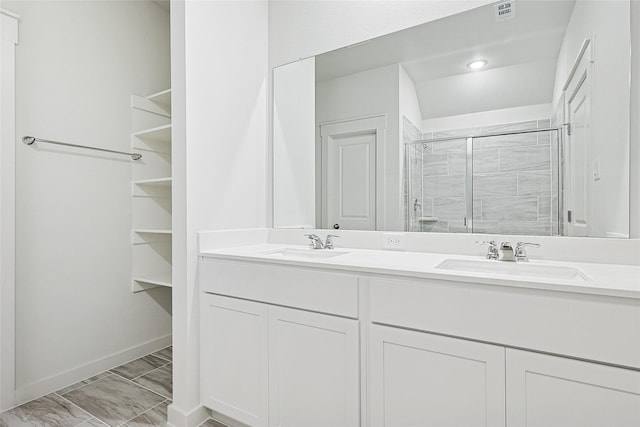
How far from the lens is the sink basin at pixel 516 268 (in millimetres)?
1265

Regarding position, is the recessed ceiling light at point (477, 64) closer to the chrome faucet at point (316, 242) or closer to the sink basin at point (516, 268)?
the sink basin at point (516, 268)

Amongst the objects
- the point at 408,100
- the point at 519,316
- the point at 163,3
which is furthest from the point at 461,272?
the point at 163,3

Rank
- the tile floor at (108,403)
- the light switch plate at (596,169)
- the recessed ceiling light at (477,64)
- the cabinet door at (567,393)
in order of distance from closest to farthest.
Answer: the cabinet door at (567,393)
the light switch plate at (596,169)
the recessed ceiling light at (477,64)
the tile floor at (108,403)

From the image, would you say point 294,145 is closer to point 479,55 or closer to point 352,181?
point 352,181

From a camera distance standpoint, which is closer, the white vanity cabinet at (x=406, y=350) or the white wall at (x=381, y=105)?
the white vanity cabinet at (x=406, y=350)

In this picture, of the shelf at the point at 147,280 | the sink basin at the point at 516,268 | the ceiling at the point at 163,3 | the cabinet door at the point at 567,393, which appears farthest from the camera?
the ceiling at the point at 163,3

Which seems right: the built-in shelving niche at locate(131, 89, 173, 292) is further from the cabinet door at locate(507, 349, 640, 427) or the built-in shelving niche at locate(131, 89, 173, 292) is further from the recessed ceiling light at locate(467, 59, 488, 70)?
the cabinet door at locate(507, 349, 640, 427)

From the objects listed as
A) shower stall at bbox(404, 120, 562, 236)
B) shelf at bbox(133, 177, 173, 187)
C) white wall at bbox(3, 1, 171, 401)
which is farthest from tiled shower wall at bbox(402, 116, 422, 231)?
white wall at bbox(3, 1, 171, 401)

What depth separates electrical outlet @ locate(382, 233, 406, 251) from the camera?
1.78 meters

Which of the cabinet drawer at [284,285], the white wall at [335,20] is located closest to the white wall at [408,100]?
the white wall at [335,20]

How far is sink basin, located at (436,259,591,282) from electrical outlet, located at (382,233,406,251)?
0.34 metres

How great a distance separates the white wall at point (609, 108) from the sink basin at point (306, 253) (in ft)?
Result: 3.59

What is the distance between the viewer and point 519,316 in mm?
1033

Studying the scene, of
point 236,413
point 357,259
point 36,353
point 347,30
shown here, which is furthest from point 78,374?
point 347,30
